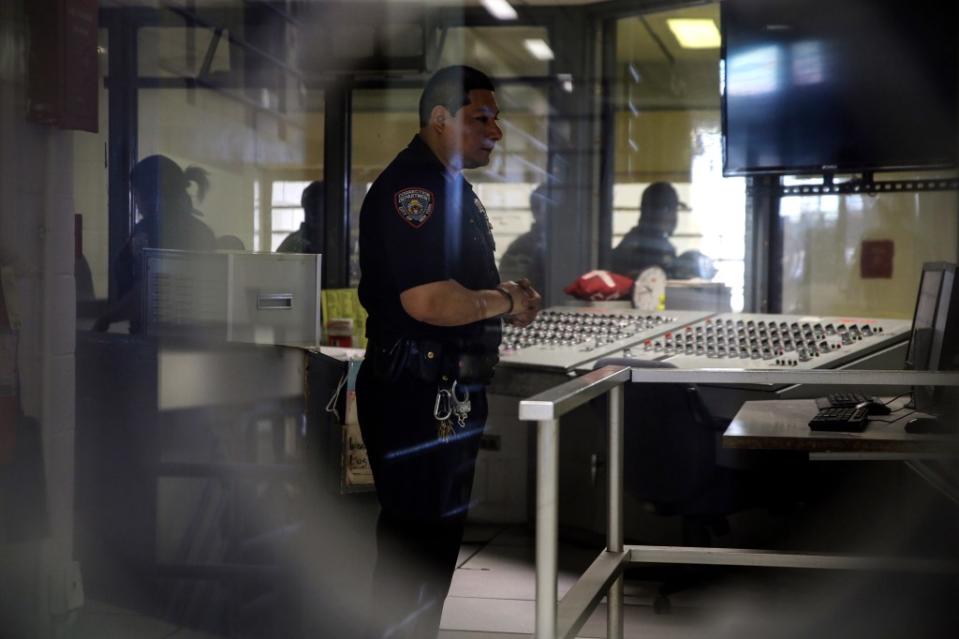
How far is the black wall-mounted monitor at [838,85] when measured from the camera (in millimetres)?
3154

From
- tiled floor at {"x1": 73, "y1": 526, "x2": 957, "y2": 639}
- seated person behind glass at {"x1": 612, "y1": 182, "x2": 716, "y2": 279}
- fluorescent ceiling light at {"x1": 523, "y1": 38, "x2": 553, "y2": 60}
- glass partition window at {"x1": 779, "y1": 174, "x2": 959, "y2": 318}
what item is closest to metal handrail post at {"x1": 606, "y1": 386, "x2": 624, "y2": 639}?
tiled floor at {"x1": 73, "y1": 526, "x2": 957, "y2": 639}

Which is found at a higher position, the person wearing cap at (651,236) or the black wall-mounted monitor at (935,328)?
the person wearing cap at (651,236)

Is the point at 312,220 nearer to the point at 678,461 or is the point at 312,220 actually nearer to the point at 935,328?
the point at 678,461

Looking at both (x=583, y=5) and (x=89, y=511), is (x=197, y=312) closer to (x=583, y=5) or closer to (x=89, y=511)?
(x=89, y=511)

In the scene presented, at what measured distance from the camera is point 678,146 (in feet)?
13.5

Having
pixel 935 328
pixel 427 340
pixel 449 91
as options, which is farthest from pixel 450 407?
pixel 935 328

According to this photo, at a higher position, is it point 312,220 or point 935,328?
point 312,220

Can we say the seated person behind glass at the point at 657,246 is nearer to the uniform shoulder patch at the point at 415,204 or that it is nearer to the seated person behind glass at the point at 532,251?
the seated person behind glass at the point at 532,251

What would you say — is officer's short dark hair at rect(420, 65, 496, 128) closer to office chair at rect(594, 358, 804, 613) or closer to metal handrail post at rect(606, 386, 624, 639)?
metal handrail post at rect(606, 386, 624, 639)

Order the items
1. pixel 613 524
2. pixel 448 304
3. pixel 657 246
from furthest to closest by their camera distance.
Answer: pixel 657 246 < pixel 448 304 < pixel 613 524

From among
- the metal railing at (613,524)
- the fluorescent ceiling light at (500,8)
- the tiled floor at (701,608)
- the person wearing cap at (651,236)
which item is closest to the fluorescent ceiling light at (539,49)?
the fluorescent ceiling light at (500,8)

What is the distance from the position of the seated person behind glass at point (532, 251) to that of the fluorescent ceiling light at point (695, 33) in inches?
30.7

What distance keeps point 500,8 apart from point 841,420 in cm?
278

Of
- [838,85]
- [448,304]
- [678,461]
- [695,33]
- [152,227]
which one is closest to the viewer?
[448,304]
